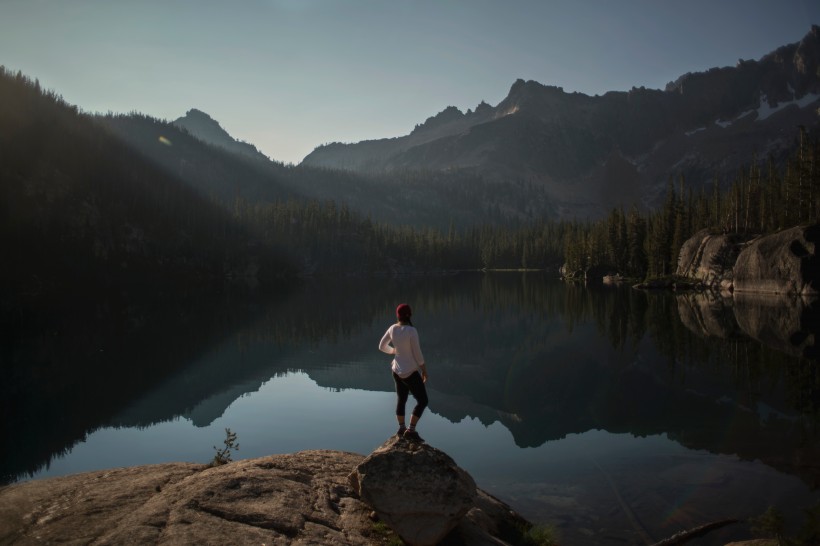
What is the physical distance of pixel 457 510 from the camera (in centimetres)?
895

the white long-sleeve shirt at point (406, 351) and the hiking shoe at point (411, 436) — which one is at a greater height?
the white long-sleeve shirt at point (406, 351)

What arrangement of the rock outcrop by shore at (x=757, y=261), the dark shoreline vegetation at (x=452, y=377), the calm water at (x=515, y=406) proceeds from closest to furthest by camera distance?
the calm water at (x=515, y=406), the dark shoreline vegetation at (x=452, y=377), the rock outcrop by shore at (x=757, y=261)

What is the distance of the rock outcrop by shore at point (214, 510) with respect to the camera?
27.1 ft

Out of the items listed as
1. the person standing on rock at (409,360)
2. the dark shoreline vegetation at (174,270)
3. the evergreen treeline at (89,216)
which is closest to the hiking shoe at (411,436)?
the person standing on rock at (409,360)

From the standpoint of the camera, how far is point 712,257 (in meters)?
86.1

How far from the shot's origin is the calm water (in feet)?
47.7

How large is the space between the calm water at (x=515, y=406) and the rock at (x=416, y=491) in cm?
455

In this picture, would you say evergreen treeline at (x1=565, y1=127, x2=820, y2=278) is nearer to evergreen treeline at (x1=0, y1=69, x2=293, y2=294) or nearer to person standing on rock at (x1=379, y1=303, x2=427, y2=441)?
person standing on rock at (x1=379, y1=303, x2=427, y2=441)

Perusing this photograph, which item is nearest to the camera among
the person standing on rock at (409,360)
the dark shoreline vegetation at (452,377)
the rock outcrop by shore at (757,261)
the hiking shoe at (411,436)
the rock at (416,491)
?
the rock at (416,491)

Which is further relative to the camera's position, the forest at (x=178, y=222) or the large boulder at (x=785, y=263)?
the forest at (x=178, y=222)

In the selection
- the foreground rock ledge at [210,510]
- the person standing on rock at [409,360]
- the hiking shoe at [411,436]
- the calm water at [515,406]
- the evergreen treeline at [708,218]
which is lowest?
the calm water at [515,406]

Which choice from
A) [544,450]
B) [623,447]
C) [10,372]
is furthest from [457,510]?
[10,372]

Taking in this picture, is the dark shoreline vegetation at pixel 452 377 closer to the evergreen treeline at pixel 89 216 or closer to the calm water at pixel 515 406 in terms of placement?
the calm water at pixel 515 406

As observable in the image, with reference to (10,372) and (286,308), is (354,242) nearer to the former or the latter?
(286,308)
